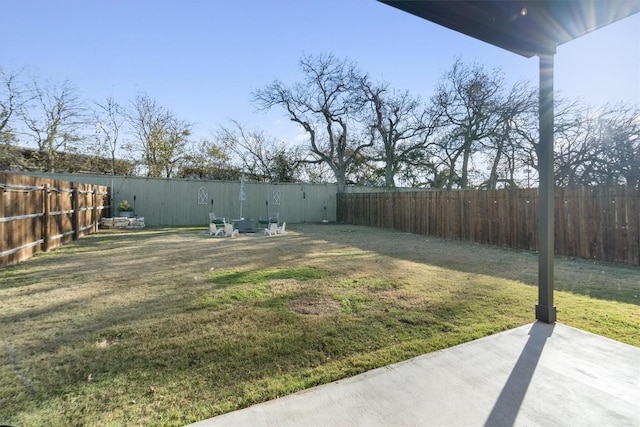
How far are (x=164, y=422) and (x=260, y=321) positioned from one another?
145cm

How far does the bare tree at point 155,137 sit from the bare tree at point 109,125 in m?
0.64

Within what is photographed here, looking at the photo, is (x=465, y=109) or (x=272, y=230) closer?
(x=272, y=230)

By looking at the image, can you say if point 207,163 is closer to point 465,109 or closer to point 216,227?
point 216,227

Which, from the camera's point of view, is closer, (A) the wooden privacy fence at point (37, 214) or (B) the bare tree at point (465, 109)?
(A) the wooden privacy fence at point (37, 214)

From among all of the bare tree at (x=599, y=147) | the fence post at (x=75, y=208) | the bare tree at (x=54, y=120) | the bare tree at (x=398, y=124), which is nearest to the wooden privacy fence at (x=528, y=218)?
the bare tree at (x=599, y=147)

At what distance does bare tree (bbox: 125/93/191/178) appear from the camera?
1991 cm

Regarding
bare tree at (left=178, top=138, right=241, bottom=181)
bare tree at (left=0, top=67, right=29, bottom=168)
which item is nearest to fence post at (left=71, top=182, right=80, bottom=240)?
bare tree at (left=0, top=67, right=29, bottom=168)

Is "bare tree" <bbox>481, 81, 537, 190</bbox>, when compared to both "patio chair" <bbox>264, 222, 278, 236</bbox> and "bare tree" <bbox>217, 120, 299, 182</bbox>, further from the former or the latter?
"bare tree" <bbox>217, 120, 299, 182</bbox>

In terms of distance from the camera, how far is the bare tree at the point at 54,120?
16.3 metres

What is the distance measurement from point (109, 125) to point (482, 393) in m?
23.0

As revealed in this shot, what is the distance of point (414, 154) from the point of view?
18.5m

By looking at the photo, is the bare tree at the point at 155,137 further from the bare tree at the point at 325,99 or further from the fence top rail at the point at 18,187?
the fence top rail at the point at 18,187

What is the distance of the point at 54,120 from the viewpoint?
16.9 m

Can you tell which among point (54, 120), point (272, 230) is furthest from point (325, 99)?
point (54, 120)
